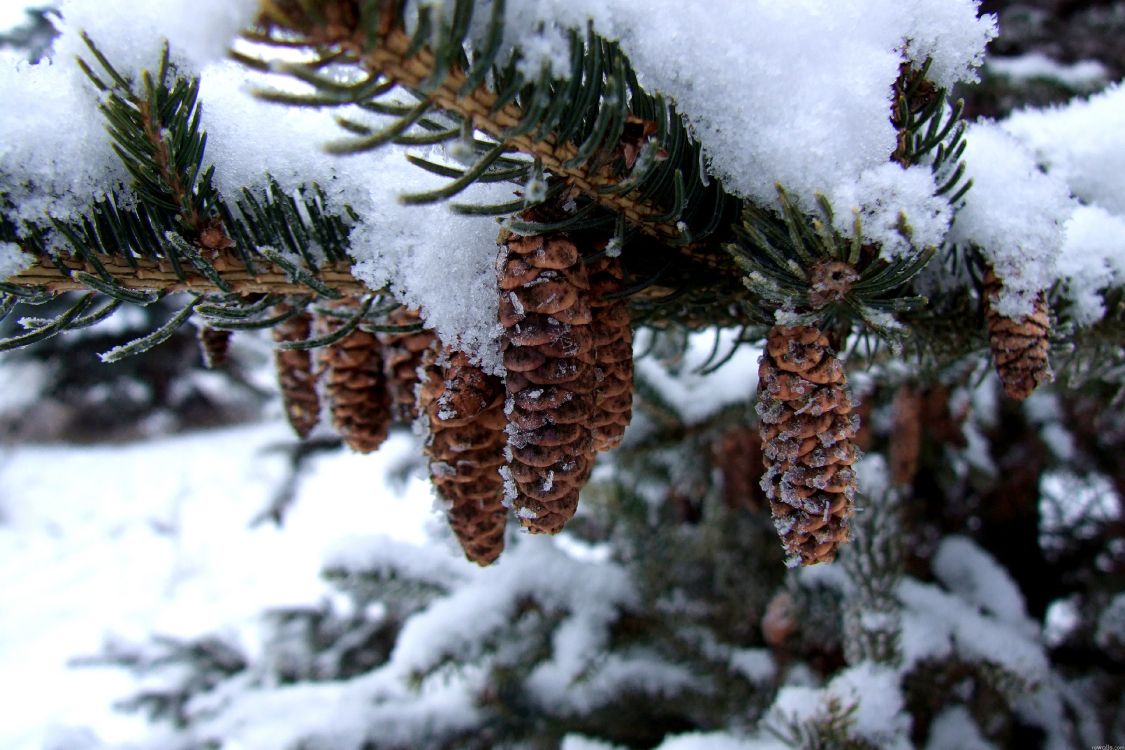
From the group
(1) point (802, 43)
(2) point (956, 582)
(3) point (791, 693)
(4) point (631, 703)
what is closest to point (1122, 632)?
(2) point (956, 582)

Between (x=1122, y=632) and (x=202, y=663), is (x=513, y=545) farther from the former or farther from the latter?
(x=1122, y=632)

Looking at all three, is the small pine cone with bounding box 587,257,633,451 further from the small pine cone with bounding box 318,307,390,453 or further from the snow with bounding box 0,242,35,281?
the snow with bounding box 0,242,35,281

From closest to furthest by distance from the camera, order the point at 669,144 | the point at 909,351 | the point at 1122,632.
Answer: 1. the point at 669,144
2. the point at 909,351
3. the point at 1122,632

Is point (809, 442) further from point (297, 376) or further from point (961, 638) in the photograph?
point (961, 638)

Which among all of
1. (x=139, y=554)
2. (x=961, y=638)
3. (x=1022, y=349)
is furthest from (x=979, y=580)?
(x=139, y=554)

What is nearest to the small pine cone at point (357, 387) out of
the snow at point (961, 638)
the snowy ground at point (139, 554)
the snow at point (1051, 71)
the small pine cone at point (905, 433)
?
the small pine cone at point (905, 433)

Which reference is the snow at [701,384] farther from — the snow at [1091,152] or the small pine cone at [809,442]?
the small pine cone at [809,442]
